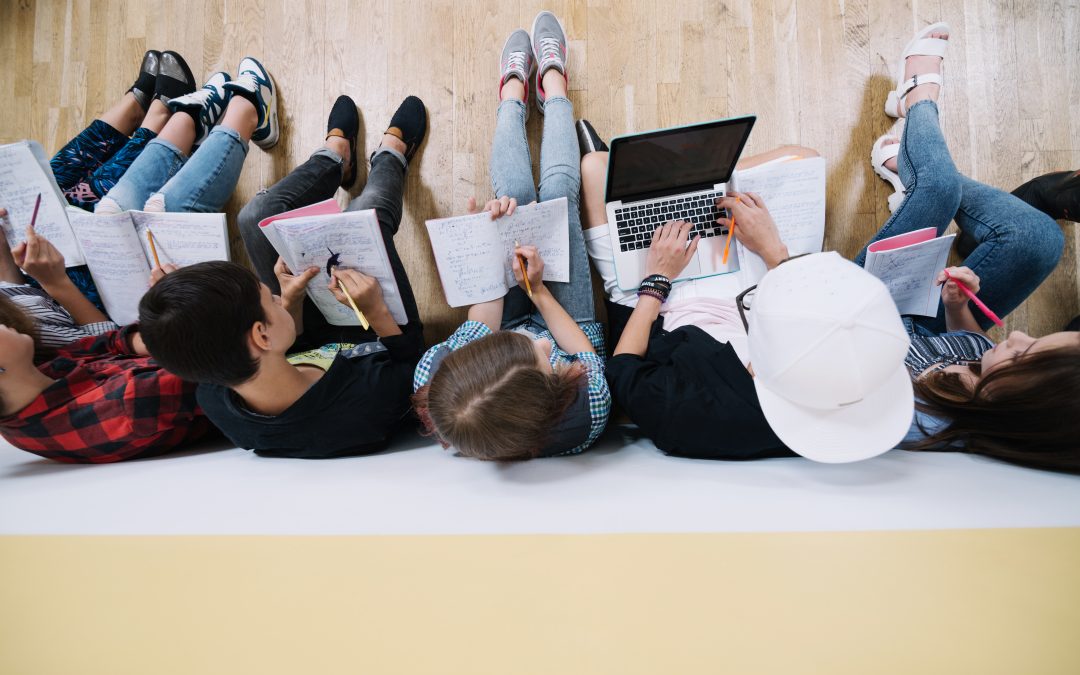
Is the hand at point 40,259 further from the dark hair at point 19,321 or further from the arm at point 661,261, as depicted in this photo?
the arm at point 661,261

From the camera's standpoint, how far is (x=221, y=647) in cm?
64

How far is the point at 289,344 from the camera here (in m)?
1.11

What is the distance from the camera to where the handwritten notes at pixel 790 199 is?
138 centimetres

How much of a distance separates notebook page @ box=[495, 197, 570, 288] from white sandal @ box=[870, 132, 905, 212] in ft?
3.61

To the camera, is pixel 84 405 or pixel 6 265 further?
pixel 6 265

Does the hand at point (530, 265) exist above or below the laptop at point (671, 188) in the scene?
below

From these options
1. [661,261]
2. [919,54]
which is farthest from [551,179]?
[919,54]

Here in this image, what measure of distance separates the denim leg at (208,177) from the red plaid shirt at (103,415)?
0.55 m

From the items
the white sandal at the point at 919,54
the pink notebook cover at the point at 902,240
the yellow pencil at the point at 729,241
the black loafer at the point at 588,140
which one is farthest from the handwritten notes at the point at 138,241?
the white sandal at the point at 919,54

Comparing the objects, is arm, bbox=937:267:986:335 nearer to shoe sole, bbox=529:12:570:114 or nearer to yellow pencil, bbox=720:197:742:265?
yellow pencil, bbox=720:197:742:265

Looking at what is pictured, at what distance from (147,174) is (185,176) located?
0.53ft

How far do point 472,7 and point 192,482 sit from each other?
1699 mm

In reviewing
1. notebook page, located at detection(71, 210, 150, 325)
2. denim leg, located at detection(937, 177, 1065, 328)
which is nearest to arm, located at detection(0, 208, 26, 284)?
notebook page, located at detection(71, 210, 150, 325)

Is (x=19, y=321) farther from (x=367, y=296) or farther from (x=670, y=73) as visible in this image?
(x=670, y=73)
